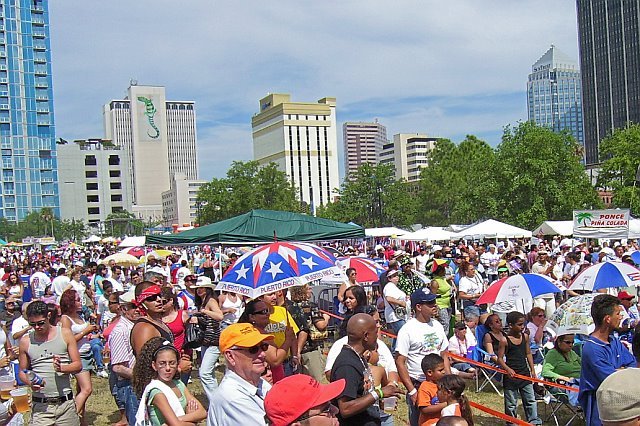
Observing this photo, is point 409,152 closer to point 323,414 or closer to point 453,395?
point 453,395

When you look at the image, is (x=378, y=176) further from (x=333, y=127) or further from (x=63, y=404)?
(x=333, y=127)

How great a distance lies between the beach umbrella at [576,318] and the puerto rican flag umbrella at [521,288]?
3.90 ft

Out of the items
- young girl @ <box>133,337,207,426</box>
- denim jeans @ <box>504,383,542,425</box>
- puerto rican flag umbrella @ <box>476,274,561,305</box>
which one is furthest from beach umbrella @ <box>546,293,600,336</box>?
young girl @ <box>133,337,207,426</box>

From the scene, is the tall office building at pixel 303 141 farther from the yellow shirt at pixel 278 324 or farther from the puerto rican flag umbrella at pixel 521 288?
the yellow shirt at pixel 278 324

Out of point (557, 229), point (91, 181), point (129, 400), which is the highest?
point (91, 181)

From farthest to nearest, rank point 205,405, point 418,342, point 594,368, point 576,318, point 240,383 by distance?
point 205,405, point 576,318, point 418,342, point 594,368, point 240,383

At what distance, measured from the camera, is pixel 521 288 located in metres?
9.27

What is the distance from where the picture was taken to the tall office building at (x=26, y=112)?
10262 cm

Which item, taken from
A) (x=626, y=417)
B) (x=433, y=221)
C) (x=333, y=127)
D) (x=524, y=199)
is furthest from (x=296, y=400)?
(x=333, y=127)

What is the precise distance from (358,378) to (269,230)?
643 cm

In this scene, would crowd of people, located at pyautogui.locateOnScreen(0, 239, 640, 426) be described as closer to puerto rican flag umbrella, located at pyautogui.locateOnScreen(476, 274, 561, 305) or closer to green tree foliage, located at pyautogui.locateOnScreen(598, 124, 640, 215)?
puerto rican flag umbrella, located at pyautogui.locateOnScreen(476, 274, 561, 305)

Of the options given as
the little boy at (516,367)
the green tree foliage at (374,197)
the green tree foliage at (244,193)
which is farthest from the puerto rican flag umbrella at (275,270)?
the green tree foliage at (244,193)

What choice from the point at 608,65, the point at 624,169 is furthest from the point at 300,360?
the point at 608,65

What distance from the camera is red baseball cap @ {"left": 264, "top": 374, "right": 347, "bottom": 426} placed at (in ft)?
8.91
